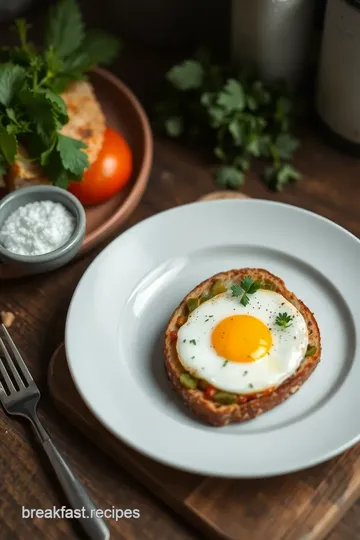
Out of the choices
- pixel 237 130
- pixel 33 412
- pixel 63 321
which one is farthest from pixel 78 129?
pixel 33 412

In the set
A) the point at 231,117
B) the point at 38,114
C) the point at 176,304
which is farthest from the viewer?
the point at 231,117

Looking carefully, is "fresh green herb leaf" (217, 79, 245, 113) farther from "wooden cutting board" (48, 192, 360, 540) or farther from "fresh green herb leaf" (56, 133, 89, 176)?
"wooden cutting board" (48, 192, 360, 540)

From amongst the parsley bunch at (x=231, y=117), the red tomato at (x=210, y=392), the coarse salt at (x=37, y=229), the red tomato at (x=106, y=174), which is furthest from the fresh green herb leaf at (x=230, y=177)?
the red tomato at (x=210, y=392)

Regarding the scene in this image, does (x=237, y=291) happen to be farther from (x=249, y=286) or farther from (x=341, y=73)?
(x=341, y=73)

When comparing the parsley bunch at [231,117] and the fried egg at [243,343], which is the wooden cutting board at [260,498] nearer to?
the fried egg at [243,343]

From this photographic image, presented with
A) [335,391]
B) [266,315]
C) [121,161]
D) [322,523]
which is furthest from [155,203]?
[322,523]

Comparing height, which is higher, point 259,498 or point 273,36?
point 273,36
